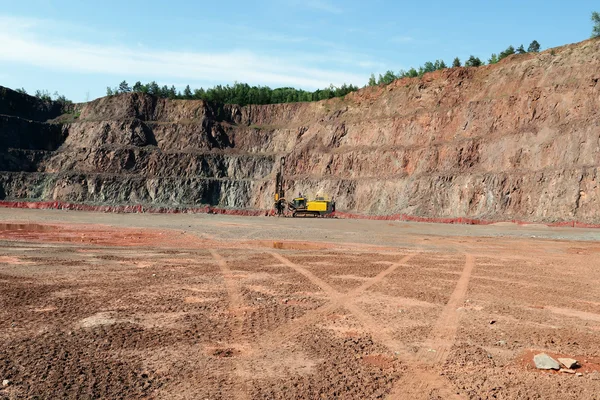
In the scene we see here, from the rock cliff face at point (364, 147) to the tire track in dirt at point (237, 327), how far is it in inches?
1444

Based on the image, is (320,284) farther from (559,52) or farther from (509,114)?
(559,52)

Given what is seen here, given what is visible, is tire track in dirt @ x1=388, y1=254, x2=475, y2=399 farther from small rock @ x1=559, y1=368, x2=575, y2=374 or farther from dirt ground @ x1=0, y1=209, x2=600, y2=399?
small rock @ x1=559, y1=368, x2=575, y2=374

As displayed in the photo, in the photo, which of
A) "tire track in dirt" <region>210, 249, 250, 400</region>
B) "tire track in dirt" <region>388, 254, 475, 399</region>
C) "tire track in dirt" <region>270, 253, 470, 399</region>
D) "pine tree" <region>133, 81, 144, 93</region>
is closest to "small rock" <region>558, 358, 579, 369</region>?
"tire track in dirt" <region>388, 254, 475, 399</region>

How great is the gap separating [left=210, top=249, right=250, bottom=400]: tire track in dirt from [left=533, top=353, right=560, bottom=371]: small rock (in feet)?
Result: 12.3

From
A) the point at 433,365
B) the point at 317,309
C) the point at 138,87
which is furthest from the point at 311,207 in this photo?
the point at 138,87

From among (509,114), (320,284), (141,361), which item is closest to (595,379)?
(141,361)

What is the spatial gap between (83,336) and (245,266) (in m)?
7.94

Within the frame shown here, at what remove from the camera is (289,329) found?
7445 mm

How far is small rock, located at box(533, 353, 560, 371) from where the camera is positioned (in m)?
5.80

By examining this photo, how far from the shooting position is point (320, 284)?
37.8 feet

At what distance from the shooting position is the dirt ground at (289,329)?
16.9ft

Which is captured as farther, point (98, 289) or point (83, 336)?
point (98, 289)

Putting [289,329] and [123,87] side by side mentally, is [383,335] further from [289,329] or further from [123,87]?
[123,87]

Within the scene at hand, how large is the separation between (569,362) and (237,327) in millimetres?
4771
